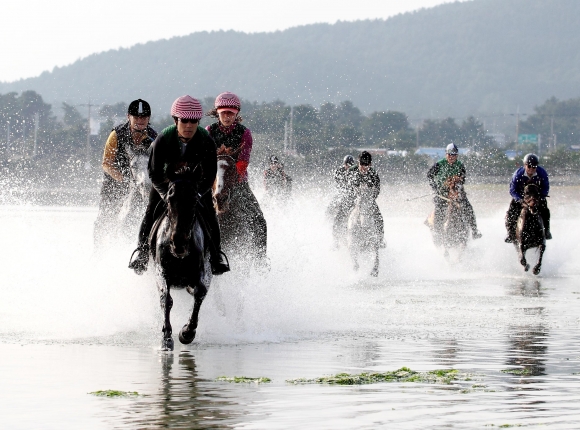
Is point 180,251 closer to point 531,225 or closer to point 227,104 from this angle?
point 227,104

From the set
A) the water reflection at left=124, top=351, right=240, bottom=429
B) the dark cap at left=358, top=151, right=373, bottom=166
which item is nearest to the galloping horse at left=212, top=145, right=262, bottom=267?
the water reflection at left=124, top=351, right=240, bottom=429

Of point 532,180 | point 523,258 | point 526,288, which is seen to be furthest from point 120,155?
point 523,258

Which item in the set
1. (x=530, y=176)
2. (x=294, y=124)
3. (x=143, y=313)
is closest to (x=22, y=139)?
(x=294, y=124)

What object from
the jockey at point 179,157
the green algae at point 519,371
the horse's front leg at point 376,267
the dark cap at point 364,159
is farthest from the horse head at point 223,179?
the horse's front leg at point 376,267

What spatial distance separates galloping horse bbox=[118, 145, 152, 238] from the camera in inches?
507

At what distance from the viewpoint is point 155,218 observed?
440 inches

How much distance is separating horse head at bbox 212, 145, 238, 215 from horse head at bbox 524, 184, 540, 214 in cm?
1002

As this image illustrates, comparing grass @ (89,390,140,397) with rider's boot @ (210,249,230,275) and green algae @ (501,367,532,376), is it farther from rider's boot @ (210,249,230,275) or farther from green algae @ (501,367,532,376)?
rider's boot @ (210,249,230,275)

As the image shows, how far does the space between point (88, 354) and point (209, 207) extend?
183cm

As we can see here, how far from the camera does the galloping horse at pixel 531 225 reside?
71.9 feet

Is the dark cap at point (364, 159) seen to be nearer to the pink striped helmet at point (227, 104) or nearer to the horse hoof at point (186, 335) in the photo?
the pink striped helmet at point (227, 104)

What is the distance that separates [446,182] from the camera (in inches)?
998

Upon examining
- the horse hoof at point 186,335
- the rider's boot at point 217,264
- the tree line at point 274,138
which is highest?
the tree line at point 274,138

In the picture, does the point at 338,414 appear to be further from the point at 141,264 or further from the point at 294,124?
the point at 294,124
